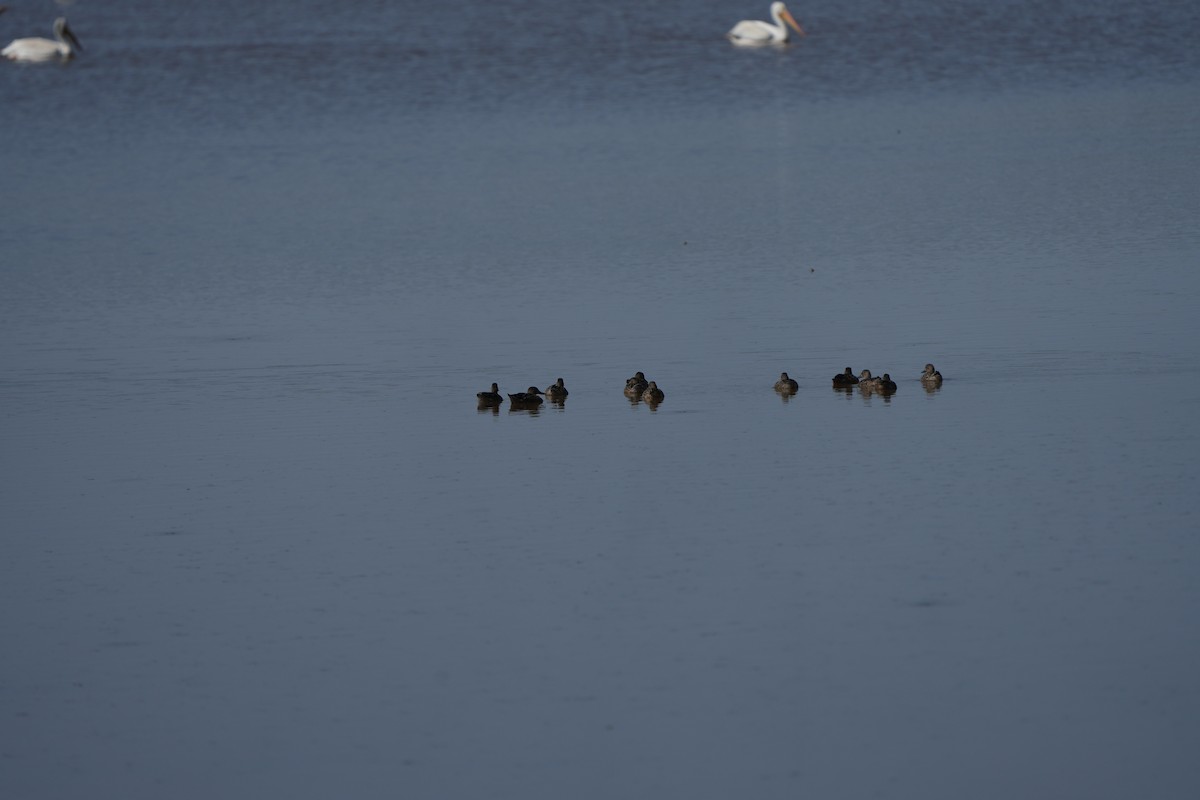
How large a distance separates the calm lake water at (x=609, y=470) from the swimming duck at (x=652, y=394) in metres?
0.31

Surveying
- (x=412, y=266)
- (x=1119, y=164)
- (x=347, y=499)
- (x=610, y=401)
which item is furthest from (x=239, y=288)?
(x=1119, y=164)

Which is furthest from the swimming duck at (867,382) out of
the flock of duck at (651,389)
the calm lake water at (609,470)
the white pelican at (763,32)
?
the white pelican at (763,32)

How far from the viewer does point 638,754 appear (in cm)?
895

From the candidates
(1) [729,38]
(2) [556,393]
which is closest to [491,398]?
(2) [556,393]

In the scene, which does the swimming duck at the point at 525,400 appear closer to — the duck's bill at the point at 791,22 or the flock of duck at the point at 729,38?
the flock of duck at the point at 729,38

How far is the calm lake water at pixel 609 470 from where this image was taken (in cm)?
920

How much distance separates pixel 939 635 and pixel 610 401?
5894mm

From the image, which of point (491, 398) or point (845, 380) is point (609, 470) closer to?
point (491, 398)

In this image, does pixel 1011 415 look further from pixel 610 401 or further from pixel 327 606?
pixel 327 606

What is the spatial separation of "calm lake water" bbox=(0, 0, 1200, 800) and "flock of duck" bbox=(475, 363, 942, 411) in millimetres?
163

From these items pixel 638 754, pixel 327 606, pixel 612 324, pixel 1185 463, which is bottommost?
pixel 638 754

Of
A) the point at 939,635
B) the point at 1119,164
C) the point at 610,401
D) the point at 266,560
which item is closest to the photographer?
the point at 939,635

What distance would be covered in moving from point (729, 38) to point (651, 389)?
31.1 m

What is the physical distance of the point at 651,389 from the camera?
1526cm
